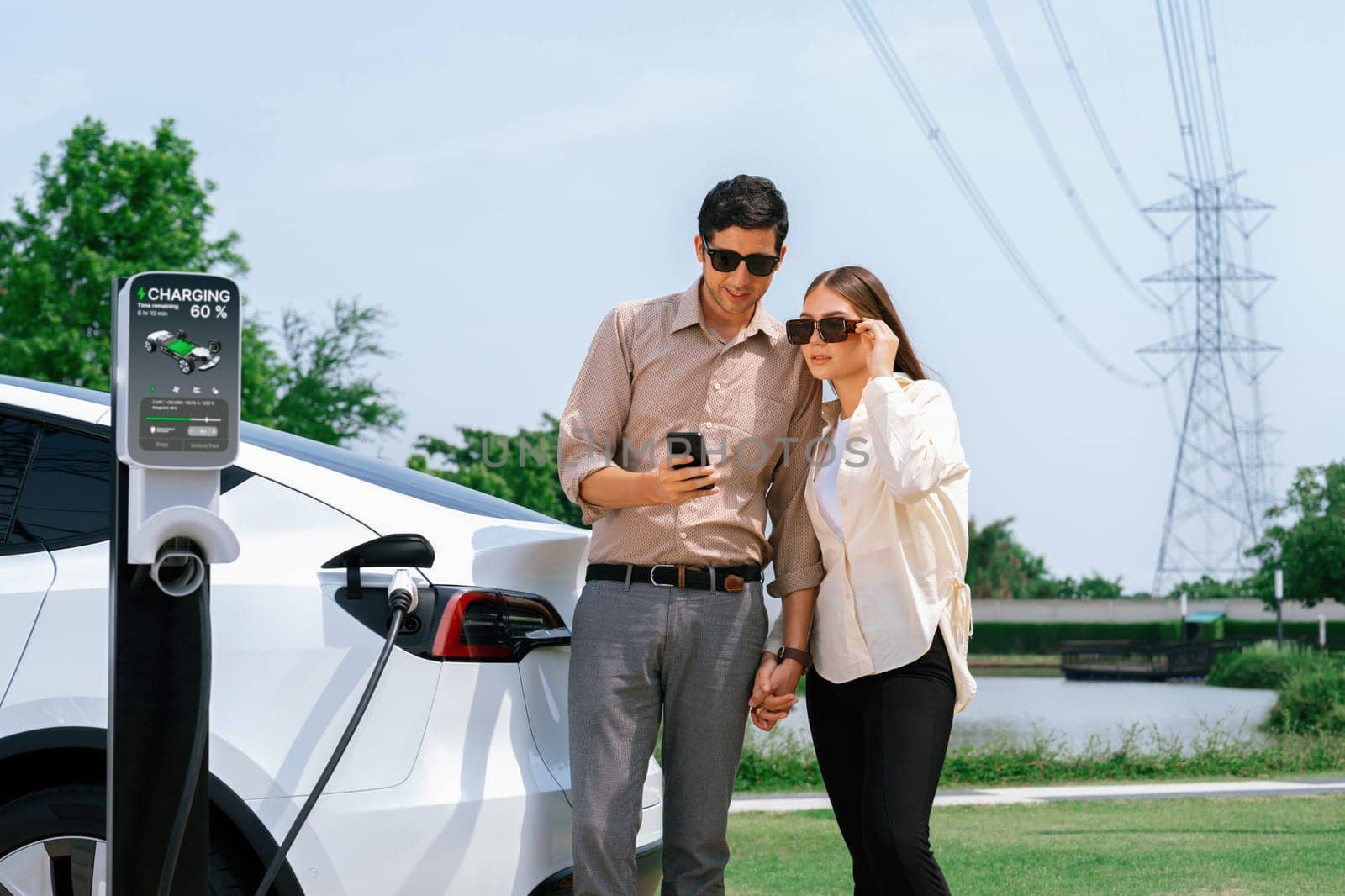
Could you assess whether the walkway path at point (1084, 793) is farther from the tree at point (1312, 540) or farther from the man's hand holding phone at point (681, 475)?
the tree at point (1312, 540)

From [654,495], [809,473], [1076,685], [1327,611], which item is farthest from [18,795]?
[1327,611]

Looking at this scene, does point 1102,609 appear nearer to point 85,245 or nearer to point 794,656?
point 85,245

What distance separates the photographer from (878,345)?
3.25 meters

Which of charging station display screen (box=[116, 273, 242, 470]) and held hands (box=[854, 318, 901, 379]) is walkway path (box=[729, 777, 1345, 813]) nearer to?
held hands (box=[854, 318, 901, 379])

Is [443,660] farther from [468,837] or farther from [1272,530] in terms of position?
[1272,530]

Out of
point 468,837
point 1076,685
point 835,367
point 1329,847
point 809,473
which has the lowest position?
point 1076,685

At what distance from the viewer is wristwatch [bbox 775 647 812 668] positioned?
10.6ft

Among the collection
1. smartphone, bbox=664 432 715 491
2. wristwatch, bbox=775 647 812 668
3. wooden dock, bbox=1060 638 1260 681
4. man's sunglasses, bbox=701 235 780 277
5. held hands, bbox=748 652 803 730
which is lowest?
wooden dock, bbox=1060 638 1260 681

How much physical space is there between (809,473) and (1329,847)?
539 cm

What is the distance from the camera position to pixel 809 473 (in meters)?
3.39

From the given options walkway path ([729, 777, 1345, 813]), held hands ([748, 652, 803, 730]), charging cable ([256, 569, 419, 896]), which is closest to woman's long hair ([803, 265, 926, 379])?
held hands ([748, 652, 803, 730])

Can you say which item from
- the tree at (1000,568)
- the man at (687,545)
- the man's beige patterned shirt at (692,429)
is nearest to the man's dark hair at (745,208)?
the man at (687,545)

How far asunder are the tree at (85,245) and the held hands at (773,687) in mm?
28507

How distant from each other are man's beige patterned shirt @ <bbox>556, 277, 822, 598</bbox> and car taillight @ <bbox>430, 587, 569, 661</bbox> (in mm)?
245
